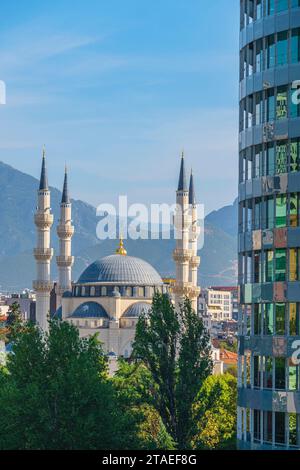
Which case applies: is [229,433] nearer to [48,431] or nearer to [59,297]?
[48,431]

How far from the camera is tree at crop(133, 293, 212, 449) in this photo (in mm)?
55031

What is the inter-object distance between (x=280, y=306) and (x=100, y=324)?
10641cm

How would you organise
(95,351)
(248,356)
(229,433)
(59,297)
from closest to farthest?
1. (248,356)
2. (95,351)
3. (229,433)
4. (59,297)

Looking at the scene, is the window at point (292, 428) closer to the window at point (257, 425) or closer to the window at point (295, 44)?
the window at point (257, 425)

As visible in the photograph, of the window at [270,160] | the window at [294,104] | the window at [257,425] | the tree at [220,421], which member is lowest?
the tree at [220,421]

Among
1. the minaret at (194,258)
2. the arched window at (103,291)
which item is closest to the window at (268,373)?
the minaret at (194,258)

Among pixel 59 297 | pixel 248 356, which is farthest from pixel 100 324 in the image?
pixel 248 356

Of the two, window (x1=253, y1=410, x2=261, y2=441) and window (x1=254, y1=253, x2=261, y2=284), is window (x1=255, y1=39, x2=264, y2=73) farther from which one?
window (x1=253, y1=410, x2=261, y2=441)

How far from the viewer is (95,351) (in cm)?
5938

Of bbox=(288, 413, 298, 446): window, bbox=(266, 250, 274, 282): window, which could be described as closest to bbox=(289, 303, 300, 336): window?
bbox=(266, 250, 274, 282): window

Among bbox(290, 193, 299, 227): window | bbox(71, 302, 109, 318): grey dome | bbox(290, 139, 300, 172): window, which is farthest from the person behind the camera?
bbox(71, 302, 109, 318): grey dome

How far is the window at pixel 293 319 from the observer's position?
150ft

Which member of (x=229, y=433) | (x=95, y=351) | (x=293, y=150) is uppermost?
(x=293, y=150)

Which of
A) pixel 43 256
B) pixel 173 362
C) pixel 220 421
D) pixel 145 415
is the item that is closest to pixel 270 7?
pixel 173 362
